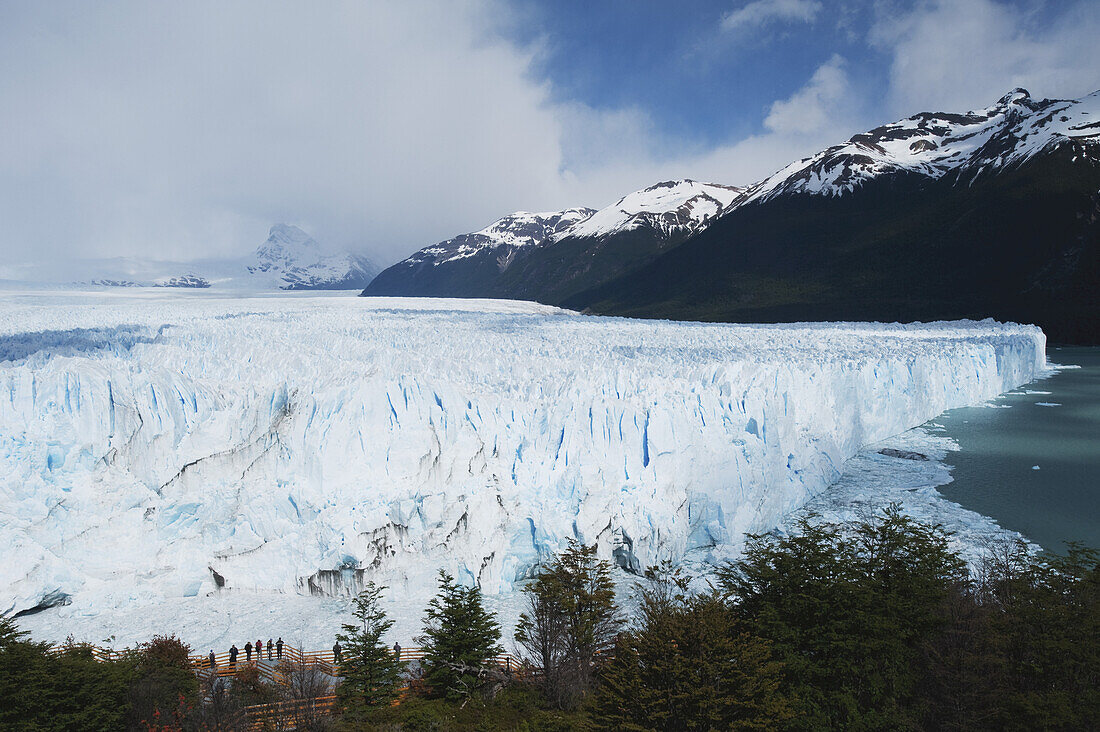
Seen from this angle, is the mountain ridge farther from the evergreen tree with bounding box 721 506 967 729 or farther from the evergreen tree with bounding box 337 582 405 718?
the evergreen tree with bounding box 337 582 405 718

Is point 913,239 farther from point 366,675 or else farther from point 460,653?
point 366,675

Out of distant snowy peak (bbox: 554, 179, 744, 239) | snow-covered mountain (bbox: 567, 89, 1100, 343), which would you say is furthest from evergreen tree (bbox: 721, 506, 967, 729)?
distant snowy peak (bbox: 554, 179, 744, 239)

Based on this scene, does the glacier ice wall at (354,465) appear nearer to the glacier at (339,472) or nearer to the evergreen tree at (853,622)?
the glacier at (339,472)

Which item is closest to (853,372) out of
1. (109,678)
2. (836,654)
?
(836,654)

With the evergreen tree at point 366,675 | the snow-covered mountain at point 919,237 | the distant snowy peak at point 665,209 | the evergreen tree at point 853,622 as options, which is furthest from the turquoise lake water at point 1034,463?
the distant snowy peak at point 665,209

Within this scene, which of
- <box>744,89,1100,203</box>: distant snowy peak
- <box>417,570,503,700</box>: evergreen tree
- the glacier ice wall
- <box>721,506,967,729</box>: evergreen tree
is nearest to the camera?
<box>721,506,967,729</box>: evergreen tree

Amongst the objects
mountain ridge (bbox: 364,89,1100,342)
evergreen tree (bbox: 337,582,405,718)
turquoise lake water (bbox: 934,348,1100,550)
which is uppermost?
mountain ridge (bbox: 364,89,1100,342)

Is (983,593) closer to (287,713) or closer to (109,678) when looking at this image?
(287,713)
